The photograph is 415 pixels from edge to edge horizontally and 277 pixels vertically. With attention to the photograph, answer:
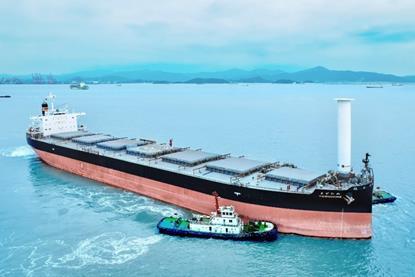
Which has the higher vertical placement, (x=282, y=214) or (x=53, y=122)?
(x=53, y=122)

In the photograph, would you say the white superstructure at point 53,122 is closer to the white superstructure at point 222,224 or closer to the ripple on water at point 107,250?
the ripple on water at point 107,250

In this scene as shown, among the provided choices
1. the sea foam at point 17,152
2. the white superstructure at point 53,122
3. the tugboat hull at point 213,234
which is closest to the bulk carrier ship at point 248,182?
the tugboat hull at point 213,234

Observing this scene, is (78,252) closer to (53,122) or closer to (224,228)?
(224,228)

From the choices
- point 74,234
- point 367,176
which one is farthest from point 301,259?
point 74,234

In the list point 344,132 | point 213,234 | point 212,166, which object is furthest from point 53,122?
point 344,132

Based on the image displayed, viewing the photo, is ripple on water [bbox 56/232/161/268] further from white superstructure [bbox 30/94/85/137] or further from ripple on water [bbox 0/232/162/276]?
white superstructure [bbox 30/94/85/137]

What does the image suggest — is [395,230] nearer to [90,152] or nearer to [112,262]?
[112,262]
